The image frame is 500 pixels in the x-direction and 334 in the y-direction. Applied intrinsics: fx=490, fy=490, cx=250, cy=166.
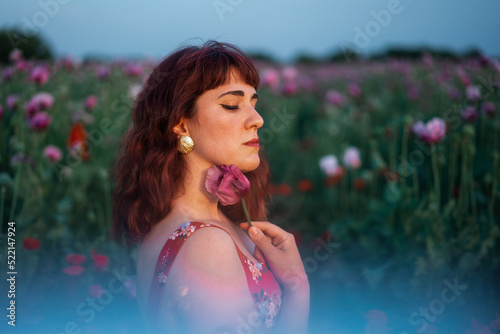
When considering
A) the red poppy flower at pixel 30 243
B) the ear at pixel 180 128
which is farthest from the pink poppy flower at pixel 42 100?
the ear at pixel 180 128

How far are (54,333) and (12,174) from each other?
1.45 metres

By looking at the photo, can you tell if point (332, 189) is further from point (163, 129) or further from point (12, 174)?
point (163, 129)

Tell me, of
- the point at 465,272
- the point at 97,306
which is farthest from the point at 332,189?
the point at 97,306

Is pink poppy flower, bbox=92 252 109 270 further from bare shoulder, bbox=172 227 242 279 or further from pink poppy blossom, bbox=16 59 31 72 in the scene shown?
pink poppy blossom, bbox=16 59 31 72

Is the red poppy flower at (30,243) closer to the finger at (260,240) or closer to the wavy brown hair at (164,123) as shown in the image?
the wavy brown hair at (164,123)

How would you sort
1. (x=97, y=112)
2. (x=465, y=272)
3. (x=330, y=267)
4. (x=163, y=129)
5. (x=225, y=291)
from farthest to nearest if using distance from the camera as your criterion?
(x=97, y=112) → (x=330, y=267) → (x=465, y=272) → (x=163, y=129) → (x=225, y=291)

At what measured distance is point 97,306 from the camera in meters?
2.11

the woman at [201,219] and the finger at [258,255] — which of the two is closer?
the woman at [201,219]

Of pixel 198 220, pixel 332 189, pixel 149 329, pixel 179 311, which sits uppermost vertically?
pixel 198 220

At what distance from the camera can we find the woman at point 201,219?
125 centimetres

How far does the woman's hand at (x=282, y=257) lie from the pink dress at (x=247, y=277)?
38 mm

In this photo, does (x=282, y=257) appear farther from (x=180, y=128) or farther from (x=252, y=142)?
(x=180, y=128)

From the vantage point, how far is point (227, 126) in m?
1.39

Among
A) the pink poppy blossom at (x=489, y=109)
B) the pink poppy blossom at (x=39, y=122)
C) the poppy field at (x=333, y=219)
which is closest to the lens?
the poppy field at (x=333, y=219)
